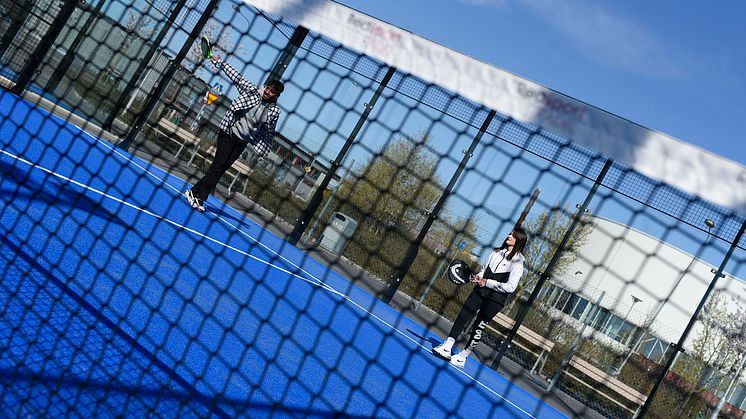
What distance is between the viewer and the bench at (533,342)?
9.67 m

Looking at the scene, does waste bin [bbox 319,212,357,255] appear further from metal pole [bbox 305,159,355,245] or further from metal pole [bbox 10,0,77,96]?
metal pole [bbox 10,0,77,96]

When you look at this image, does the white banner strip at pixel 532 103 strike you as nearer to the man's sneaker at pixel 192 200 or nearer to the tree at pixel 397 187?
the man's sneaker at pixel 192 200

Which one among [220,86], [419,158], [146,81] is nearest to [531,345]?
[419,158]

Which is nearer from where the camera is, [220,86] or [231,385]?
[231,385]

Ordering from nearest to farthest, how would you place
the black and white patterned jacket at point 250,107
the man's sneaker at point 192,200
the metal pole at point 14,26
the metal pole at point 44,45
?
the black and white patterned jacket at point 250,107, the man's sneaker at point 192,200, the metal pole at point 44,45, the metal pole at point 14,26

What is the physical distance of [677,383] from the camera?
472 inches

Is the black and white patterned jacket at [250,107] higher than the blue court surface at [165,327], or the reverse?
the black and white patterned jacket at [250,107]

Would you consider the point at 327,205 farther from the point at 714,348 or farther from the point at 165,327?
the point at 714,348

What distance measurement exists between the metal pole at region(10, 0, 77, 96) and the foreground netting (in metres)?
0.05

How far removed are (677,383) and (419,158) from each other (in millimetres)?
6421

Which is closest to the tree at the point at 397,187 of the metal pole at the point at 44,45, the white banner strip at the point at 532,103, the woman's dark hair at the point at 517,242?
the woman's dark hair at the point at 517,242

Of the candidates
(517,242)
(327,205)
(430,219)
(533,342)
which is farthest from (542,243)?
(517,242)

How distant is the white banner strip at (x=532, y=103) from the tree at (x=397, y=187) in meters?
5.25

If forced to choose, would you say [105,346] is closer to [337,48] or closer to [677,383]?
[337,48]
